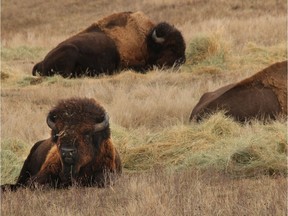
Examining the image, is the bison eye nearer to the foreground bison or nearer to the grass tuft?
the foreground bison

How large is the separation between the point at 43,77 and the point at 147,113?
638 cm

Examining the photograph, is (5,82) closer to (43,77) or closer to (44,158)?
(43,77)

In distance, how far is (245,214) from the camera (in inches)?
268

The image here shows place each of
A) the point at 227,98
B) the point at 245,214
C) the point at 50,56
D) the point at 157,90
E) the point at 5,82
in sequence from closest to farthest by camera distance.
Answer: the point at 245,214 → the point at 227,98 → the point at 157,90 → the point at 5,82 → the point at 50,56

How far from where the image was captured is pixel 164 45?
2167 cm

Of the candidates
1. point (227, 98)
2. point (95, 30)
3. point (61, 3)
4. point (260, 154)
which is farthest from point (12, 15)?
point (260, 154)

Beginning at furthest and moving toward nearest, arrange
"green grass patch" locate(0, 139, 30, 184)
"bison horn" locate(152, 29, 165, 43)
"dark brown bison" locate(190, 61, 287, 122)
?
1. "bison horn" locate(152, 29, 165, 43)
2. "dark brown bison" locate(190, 61, 287, 122)
3. "green grass patch" locate(0, 139, 30, 184)

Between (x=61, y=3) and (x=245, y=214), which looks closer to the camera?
(x=245, y=214)

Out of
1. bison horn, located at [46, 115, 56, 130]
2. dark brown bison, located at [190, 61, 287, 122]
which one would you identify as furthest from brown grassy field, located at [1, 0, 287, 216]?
bison horn, located at [46, 115, 56, 130]

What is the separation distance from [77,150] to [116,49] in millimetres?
12531

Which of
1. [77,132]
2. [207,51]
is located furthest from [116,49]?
[77,132]

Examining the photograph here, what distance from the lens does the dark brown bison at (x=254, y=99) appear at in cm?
1302

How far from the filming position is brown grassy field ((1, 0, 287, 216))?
7.50 m

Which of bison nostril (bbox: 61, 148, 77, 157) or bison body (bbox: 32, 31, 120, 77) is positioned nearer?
bison nostril (bbox: 61, 148, 77, 157)
